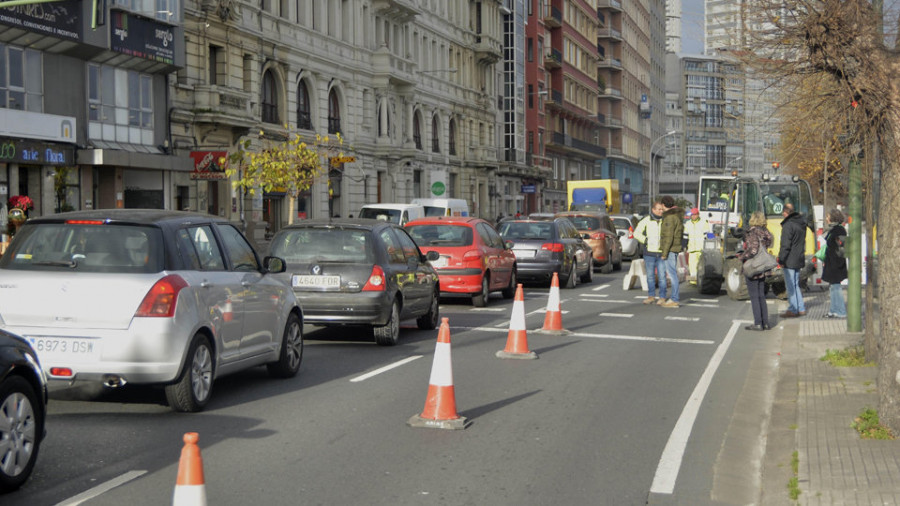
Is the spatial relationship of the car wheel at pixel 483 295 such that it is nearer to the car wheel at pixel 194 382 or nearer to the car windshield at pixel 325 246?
the car windshield at pixel 325 246

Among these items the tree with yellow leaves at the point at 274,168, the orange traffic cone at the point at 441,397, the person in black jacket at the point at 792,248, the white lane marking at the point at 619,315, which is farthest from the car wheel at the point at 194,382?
the tree with yellow leaves at the point at 274,168

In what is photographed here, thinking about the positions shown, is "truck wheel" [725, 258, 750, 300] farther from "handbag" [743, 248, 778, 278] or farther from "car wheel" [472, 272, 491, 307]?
"handbag" [743, 248, 778, 278]

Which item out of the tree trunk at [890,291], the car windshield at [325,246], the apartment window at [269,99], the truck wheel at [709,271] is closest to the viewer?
the tree trunk at [890,291]

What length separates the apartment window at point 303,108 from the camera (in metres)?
43.9

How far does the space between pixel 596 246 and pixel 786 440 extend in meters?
24.3

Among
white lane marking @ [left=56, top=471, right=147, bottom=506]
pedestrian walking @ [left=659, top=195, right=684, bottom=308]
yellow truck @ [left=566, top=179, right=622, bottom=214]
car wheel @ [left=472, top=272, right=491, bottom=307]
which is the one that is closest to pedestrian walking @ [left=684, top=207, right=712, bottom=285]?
pedestrian walking @ [left=659, top=195, right=684, bottom=308]

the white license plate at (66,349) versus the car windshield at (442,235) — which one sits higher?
the car windshield at (442,235)

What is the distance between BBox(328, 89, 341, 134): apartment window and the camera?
154 ft

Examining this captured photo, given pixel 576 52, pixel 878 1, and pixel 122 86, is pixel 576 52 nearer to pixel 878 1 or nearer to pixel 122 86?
pixel 122 86

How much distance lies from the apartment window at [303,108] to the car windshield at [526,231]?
63.9ft

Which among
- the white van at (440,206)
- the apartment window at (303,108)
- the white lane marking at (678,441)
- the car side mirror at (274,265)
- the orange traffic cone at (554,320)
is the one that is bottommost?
the white lane marking at (678,441)

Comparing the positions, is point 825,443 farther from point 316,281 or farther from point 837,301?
point 837,301

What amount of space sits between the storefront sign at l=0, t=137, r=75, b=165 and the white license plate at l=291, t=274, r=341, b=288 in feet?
51.5

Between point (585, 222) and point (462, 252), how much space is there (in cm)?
1382
